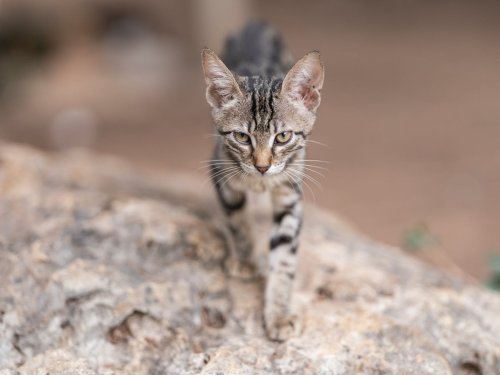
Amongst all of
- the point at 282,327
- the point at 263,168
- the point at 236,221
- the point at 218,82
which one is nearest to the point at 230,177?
the point at 236,221

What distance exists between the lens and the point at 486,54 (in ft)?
42.5

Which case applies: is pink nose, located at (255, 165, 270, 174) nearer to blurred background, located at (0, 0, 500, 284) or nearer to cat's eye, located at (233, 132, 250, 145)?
cat's eye, located at (233, 132, 250, 145)

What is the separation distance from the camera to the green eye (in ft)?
12.1

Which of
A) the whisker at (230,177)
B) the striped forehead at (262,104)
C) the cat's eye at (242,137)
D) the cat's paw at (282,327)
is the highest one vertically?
the striped forehead at (262,104)

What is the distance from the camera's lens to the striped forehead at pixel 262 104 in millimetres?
3670

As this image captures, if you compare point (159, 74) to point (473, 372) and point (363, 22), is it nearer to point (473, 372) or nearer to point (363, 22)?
point (363, 22)

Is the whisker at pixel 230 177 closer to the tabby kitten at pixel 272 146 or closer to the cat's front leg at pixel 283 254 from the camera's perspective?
the tabby kitten at pixel 272 146

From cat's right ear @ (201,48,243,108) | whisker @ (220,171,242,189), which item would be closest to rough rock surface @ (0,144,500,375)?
whisker @ (220,171,242,189)

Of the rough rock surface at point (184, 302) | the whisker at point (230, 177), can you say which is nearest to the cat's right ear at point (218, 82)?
the whisker at point (230, 177)

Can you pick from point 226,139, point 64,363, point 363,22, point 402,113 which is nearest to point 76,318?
point 64,363

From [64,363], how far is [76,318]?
0.27 meters

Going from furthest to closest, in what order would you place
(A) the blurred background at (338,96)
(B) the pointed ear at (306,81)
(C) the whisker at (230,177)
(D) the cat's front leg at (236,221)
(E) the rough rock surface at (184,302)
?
(A) the blurred background at (338,96), (D) the cat's front leg at (236,221), (C) the whisker at (230,177), (B) the pointed ear at (306,81), (E) the rough rock surface at (184,302)

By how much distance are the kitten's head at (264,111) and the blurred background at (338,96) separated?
3.70m

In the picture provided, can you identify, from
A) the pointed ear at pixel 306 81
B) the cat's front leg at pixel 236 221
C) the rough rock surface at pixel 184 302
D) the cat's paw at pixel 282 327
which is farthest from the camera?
the cat's front leg at pixel 236 221
